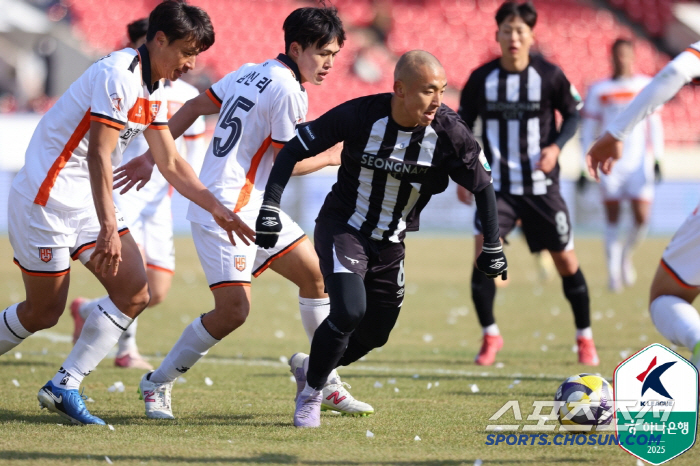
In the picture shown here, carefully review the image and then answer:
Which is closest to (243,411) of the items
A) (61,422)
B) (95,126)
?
(61,422)

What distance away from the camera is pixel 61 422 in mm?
4754

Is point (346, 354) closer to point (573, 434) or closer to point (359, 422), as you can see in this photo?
point (359, 422)

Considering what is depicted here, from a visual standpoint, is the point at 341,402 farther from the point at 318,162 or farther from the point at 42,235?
the point at 42,235

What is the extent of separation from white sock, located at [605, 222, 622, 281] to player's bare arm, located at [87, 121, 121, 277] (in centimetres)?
883

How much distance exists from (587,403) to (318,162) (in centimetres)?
197

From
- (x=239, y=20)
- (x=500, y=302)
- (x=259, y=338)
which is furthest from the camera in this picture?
(x=239, y=20)

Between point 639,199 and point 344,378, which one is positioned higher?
point 344,378

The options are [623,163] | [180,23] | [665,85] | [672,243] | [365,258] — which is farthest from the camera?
[623,163]

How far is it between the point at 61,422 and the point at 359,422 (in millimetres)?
1641

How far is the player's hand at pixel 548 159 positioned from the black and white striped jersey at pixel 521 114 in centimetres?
6

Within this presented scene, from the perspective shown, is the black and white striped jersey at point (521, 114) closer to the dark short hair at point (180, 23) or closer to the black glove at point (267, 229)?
the dark short hair at point (180, 23)

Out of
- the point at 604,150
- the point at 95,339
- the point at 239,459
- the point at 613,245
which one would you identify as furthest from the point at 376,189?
the point at 613,245

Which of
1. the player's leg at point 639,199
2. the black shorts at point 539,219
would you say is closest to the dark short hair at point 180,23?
the black shorts at point 539,219

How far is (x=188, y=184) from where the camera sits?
471cm
